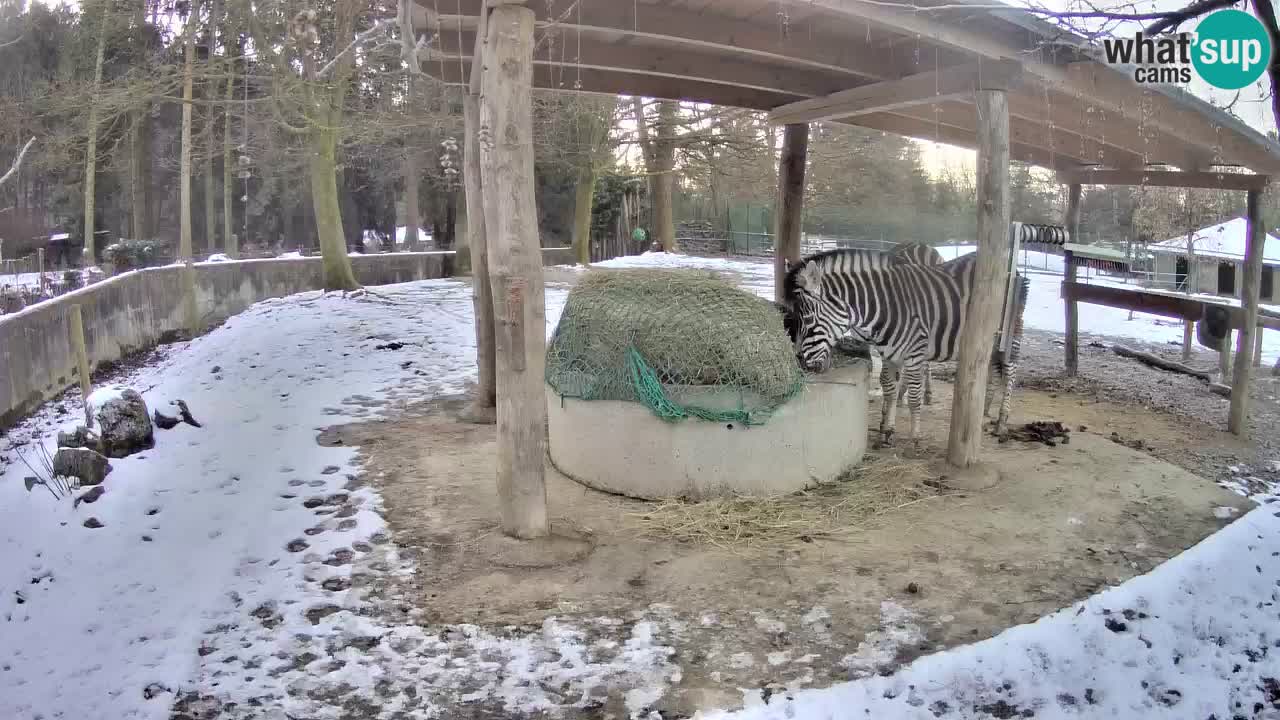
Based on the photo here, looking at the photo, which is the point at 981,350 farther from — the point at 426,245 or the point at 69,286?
the point at 426,245

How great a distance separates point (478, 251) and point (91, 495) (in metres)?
3.18

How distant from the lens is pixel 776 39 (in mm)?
6457

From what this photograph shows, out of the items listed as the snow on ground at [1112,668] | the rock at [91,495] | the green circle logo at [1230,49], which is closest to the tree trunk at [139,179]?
the rock at [91,495]

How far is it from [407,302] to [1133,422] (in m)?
11.3

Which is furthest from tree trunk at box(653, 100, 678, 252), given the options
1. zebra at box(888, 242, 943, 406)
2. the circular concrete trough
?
the circular concrete trough

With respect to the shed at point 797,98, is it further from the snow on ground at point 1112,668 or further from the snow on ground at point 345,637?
the snow on ground at point 1112,668

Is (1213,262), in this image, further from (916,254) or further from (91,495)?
(91,495)

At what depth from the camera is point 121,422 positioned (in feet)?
22.0

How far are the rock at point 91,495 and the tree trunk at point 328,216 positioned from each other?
35.2 ft

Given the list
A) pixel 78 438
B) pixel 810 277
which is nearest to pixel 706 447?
pixel 810 277

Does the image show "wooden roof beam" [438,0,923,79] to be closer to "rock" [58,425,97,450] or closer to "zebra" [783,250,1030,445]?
"zebra" [783,250,1030,445]

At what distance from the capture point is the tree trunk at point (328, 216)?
16094 mm

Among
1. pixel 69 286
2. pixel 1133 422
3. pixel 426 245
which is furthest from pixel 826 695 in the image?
pixel 426 245

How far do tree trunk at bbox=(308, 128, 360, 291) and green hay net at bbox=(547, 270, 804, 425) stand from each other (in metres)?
11.2
